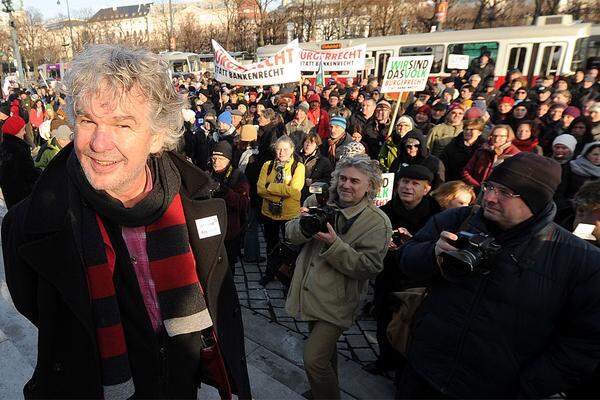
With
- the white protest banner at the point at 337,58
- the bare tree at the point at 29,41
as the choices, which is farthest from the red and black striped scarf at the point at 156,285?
the bare tree at the point at 29,41

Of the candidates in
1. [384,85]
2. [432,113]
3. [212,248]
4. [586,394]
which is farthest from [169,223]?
[432,113]

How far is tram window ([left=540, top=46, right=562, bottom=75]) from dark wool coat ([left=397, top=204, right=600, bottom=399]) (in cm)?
1423

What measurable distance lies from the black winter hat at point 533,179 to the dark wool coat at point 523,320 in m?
0.06

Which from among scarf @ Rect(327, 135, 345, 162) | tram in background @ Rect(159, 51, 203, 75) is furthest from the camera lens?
tram in background @ Rect(159, 51, 203, 75)

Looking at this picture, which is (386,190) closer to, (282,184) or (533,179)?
(282,184)

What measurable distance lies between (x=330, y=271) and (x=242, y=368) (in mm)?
906

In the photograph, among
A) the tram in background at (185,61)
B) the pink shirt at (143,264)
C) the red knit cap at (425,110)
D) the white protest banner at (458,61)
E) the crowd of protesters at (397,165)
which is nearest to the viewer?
the pink shirt at (143,264)

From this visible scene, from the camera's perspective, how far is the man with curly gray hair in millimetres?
1414

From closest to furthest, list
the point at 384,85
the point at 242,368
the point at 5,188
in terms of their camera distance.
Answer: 1. the point at 242,368
2. the point at 5,188
3. the point at 384,85

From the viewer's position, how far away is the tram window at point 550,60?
516 inches

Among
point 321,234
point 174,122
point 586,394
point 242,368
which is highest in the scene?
point 174,122

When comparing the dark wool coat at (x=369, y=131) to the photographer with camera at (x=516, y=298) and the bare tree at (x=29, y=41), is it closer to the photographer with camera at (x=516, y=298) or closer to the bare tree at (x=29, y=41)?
the photographer with camera at (x=516, y=298)

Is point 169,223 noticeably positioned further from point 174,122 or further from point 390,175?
point 390,175

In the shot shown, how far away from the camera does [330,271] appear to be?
261 centimetres
